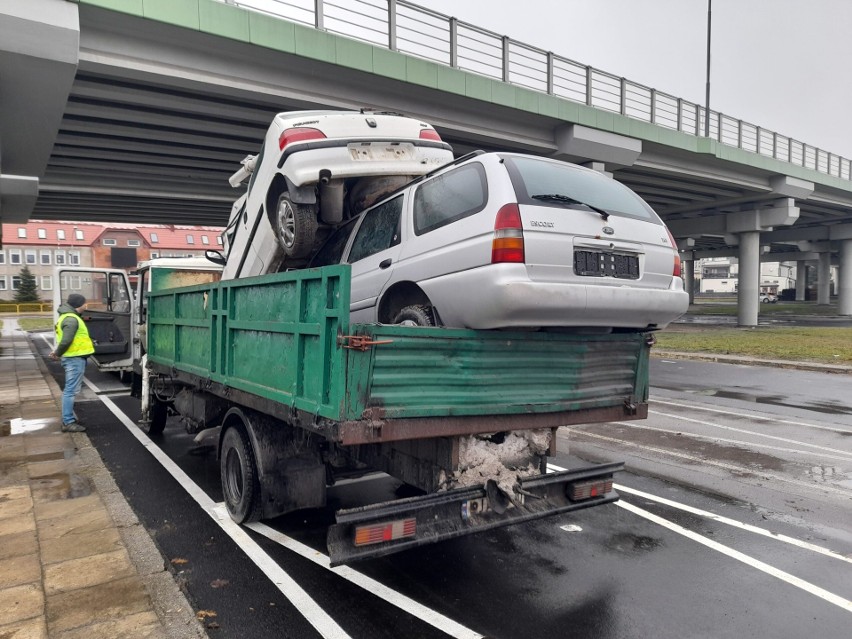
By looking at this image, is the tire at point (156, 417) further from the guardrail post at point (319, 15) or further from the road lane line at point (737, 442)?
the guardrail post at point (319, 15)

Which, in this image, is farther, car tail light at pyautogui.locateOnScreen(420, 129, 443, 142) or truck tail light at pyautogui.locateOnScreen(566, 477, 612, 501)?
car tail light at pyautogui.locateOnScreen(420, 129, 443, 142)

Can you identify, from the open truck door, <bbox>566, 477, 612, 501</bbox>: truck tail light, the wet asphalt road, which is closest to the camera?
the wet asphalt road

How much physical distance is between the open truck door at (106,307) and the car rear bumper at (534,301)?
10181mm

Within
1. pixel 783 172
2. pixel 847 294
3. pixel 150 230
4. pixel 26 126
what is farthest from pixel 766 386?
pixel 150 230

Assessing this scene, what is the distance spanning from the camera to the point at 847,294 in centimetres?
4244

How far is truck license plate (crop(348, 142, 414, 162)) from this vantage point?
5.80 m

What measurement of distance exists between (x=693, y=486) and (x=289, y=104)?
12160 millimetres

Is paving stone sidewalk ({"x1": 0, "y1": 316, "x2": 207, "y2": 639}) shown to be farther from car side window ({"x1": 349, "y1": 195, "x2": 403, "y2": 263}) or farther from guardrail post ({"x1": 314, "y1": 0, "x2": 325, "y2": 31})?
guardrail post ({"x1": 314, "y1": 0, "x2": 325, "y2": 31})

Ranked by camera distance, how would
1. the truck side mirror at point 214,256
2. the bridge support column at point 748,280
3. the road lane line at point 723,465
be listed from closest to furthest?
the road lane line at point 723,465, the truck side mirror at point 214,256, the bridge support column at point 748,280

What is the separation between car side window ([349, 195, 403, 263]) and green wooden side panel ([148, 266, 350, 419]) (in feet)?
3.95

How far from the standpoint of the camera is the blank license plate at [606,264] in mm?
4020

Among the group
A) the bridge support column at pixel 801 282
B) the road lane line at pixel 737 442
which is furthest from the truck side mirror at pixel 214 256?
the bridge support column at pixel 801 282

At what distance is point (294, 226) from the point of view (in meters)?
5.80

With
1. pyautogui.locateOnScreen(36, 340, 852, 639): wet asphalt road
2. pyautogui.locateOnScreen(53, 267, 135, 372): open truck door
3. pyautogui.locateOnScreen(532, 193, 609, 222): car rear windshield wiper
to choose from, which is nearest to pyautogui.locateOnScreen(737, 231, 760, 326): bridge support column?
pyautogui.locateOnScreen(36, 340, 852, 639): wet asphalt road
